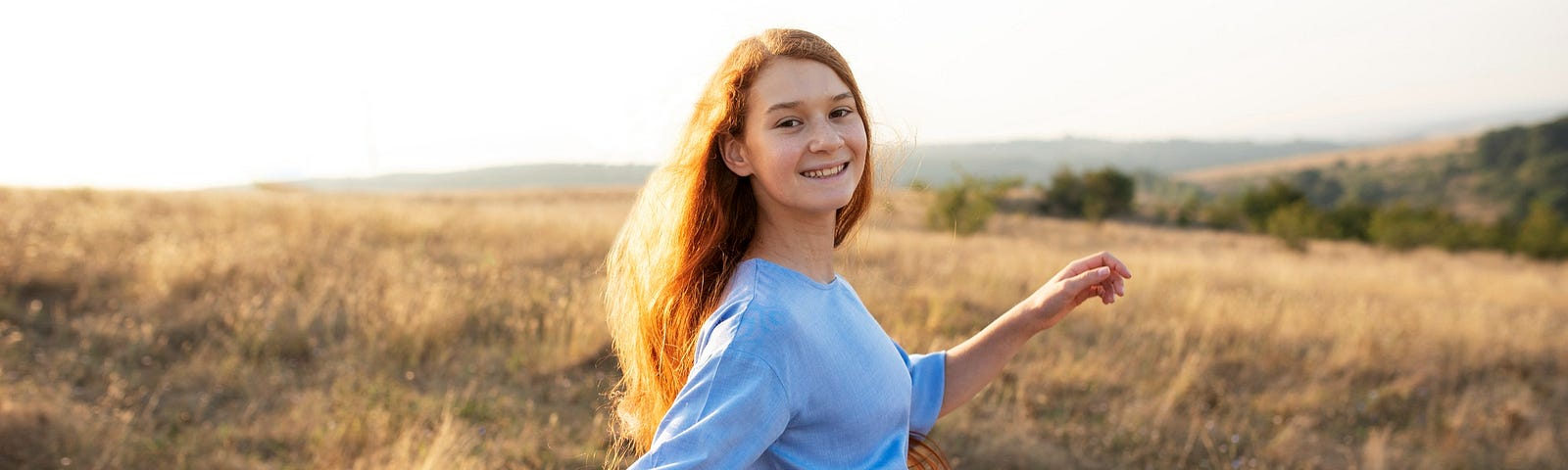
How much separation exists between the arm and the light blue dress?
41 cm

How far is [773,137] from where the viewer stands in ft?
5.20

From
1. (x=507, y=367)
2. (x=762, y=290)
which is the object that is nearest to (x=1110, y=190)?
(x=507, y=367)

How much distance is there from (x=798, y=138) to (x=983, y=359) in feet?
2.64

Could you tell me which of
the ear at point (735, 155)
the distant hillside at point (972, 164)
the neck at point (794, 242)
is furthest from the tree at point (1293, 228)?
the ear at point (735, 155)

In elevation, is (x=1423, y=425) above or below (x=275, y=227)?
below

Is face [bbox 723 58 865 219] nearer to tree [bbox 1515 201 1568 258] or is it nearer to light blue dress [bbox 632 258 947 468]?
light blue dress [bbox 632 258 947 468]

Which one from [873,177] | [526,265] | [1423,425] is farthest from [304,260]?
[1423,425]

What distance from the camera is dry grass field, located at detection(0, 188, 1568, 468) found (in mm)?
4055

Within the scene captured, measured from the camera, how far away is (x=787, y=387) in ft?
4.36

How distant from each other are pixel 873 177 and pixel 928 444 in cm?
61

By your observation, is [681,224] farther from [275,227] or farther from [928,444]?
[275,227]

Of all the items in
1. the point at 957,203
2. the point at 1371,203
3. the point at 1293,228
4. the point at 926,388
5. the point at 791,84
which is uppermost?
the point at 791,84

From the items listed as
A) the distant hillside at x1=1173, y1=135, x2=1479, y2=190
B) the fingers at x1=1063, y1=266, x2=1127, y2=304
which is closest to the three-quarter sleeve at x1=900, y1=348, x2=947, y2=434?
the fingers at x1=1063, y1=266, x2=1127, y2=304

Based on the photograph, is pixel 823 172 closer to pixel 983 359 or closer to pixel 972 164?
pixel 983 359
